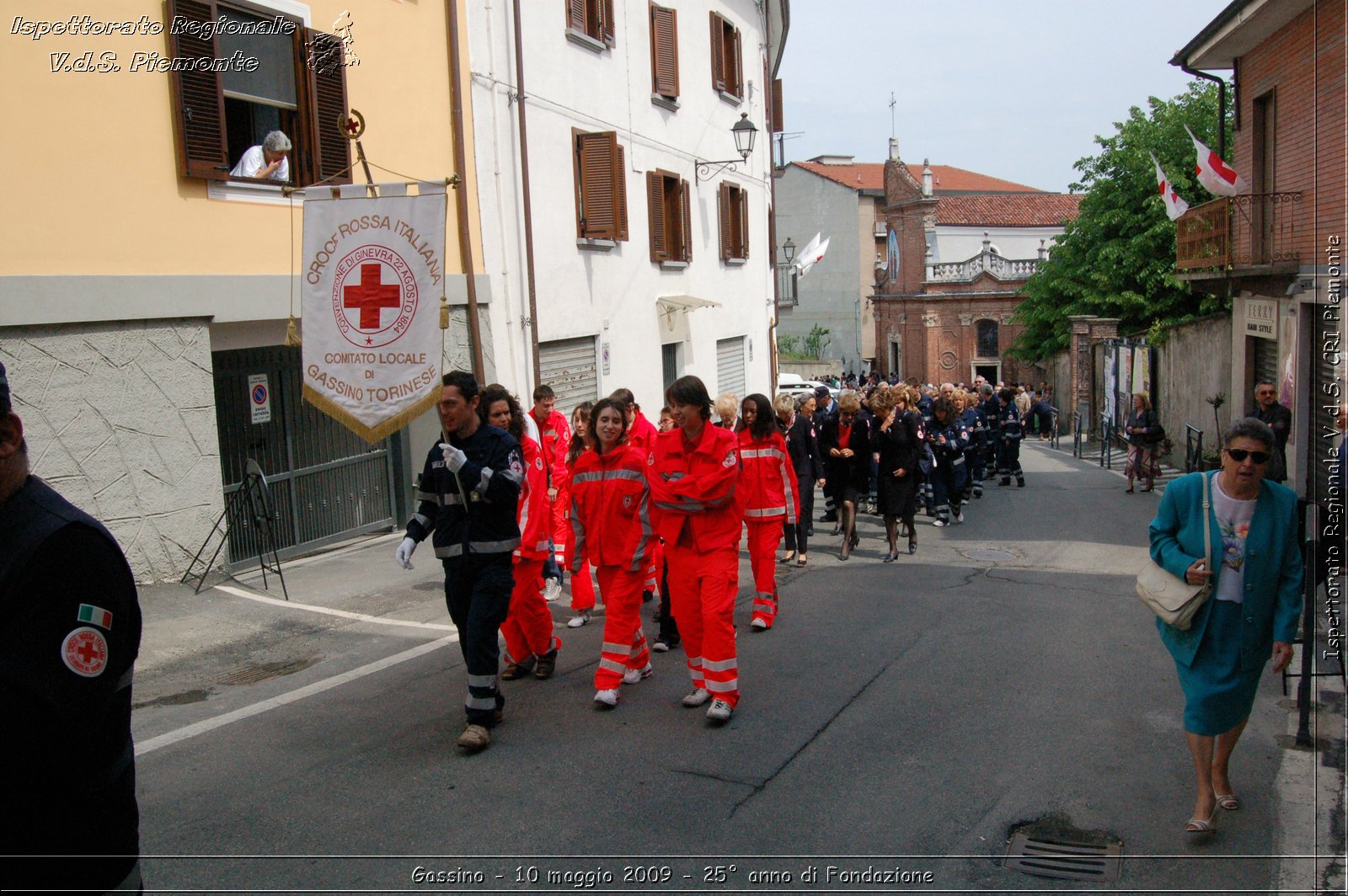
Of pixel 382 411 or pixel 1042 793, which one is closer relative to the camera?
pixel 1042 793

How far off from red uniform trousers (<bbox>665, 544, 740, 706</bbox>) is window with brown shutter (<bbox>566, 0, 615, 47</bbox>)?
12.4m

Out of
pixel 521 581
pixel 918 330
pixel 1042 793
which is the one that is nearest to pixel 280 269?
pixel 521 581

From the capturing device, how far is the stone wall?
9.06m

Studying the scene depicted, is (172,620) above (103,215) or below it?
below

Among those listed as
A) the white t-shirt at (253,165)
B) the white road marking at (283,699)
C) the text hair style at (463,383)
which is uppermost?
the white t-shirt at (253,165)

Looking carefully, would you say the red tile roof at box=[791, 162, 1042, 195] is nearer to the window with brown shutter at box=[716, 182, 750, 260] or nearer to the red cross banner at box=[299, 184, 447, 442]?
the window with brown shutter at box=[716, 182, 750, 260]

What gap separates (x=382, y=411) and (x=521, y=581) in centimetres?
135

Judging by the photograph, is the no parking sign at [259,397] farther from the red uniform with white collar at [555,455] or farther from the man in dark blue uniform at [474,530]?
the man in dark blue uniform at [474,530]

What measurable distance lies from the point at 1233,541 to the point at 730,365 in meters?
20.5

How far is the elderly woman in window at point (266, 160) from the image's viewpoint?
11062mm

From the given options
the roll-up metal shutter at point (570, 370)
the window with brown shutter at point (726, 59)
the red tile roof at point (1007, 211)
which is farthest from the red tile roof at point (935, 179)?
the roll-up metal shutter at point (570, 370)

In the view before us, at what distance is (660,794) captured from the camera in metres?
5.38

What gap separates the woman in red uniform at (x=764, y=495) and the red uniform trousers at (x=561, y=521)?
137 centimetres

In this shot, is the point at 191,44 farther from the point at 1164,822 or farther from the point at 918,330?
the point at 918,330
